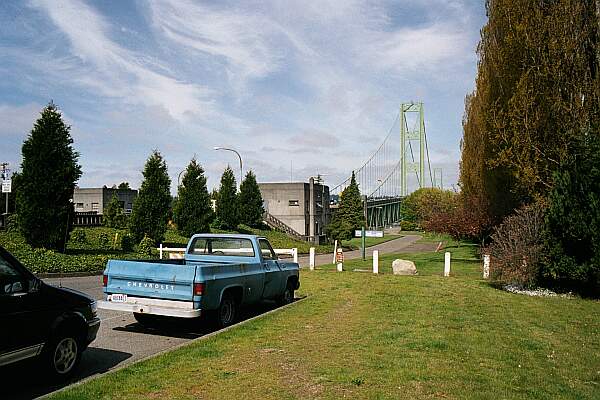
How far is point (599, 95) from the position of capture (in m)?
17.2

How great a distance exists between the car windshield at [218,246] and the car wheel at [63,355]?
5.30 m

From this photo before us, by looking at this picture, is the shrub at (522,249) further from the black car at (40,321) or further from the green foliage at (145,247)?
the green foliage at (145,247)

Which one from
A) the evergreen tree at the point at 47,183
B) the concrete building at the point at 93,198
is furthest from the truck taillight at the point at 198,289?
the concrete building at the point at 93,198

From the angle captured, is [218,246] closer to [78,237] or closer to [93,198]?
[78,237]

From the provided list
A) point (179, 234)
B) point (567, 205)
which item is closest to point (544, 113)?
point (567, 205)

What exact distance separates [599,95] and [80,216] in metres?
30.7

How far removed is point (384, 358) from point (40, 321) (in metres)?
3.98

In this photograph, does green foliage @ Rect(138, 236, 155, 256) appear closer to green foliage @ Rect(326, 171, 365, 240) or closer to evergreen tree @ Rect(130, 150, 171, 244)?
evergreen tree @ Rect(130, 150, 171, 244)

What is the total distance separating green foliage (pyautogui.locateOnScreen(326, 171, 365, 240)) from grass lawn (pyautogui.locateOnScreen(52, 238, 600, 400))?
44176mm

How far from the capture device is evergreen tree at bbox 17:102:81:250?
20.8 metres

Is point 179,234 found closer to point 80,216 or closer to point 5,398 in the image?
point 80,216

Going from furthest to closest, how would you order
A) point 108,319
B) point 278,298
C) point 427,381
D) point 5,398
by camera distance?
1. point 278,298
2. point 108,319
3. point 427,381
4. point 5,398

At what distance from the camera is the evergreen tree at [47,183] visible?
20.8m

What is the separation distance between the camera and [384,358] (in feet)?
22.7
